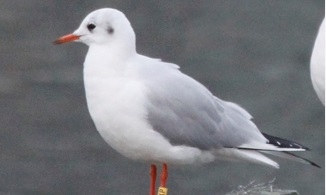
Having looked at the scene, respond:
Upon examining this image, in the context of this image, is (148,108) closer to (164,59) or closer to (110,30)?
(110,30)

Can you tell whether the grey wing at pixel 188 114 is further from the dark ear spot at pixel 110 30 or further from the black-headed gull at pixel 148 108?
the dark ear spot at pixel 110 30

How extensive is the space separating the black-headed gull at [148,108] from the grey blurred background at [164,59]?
323cm

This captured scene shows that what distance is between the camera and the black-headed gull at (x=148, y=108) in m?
3.85

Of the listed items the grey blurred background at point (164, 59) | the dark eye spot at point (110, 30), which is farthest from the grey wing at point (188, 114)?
the grey blurred background at point (164, 59)

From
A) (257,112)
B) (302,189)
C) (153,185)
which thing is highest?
(257,112)

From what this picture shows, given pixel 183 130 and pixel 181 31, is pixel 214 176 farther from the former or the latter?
pixel 183 130

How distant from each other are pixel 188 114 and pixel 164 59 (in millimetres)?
3441

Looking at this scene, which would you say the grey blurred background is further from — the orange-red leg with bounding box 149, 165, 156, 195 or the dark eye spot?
Result: the dark eye spot

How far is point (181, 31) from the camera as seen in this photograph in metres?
7.68

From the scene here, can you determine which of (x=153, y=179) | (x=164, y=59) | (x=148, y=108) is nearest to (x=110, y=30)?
(x=148, y=108)

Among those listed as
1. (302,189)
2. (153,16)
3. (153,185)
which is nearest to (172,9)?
(153,16)

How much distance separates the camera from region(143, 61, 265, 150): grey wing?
3.92m

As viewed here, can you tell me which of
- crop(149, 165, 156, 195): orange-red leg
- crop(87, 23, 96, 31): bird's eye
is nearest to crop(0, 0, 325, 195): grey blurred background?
crop(149, 165, 156, 195): orange-red leg

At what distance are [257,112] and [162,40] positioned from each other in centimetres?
65
